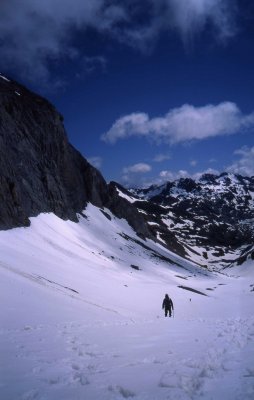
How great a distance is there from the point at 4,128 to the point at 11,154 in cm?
518

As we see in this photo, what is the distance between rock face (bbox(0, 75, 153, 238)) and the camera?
5609 cm

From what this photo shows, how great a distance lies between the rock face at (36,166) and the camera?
56.1 m

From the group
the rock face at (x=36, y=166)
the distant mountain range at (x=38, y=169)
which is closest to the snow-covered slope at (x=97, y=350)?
the rock face at (x=36, y=166)

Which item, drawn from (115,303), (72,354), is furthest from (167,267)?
(72,354)

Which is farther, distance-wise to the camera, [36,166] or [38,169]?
[38,169]

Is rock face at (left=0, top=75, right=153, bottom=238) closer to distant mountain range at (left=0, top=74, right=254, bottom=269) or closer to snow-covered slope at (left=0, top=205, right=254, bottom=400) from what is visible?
distant mountain range at (left=0, top=74, right=254, bottom=269)

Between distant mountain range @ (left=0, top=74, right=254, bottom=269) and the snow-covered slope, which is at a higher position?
distant mountain range @ (left=0, top=74, right=254, bottom=269)

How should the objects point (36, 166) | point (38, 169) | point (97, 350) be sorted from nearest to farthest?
point (97, 350) < point (36, 166) < point (38, 169)

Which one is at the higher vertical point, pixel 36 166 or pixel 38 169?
pixel 36 166

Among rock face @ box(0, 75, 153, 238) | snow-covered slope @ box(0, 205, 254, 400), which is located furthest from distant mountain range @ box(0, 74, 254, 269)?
snow-covered slope @ box(0, 205, 254, 400)

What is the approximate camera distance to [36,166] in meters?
73.5

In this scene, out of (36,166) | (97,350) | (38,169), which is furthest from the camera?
(38,169)

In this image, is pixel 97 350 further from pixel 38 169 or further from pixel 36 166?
pixel 38 169

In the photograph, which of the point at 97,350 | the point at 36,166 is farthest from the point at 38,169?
the point at 97,350
